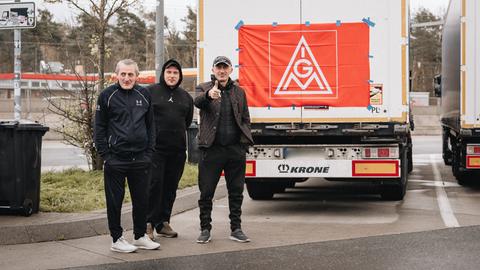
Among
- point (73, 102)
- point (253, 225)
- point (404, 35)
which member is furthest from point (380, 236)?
point (73, 102)

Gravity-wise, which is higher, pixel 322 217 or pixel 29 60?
pixel 29 60

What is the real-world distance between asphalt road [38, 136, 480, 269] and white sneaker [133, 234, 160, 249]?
9 cm

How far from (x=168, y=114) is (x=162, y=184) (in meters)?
0.72

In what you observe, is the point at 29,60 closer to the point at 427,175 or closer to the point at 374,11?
the point at 427,175

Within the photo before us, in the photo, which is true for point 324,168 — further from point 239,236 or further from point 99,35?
point 99,35

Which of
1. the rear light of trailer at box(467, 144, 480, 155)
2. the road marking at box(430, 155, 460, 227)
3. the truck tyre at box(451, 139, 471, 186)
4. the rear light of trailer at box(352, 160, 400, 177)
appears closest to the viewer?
the road marking at box(430, 155, 460, 227)

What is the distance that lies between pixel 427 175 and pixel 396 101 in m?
7.06

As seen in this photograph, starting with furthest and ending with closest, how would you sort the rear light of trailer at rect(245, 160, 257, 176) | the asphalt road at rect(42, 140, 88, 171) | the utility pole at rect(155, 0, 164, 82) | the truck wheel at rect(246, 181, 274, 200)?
the asphalt road at rect(42, 140, 88, 171) < the utility pole at rect(155, 0, 164, 82) < the truck wheel at rect(246, 181, 274, 200) < the rear light of trailer at rect(245, 160, 257, 176)

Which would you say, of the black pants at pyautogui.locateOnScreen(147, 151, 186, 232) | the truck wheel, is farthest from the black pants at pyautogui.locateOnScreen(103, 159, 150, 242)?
the truck wheel

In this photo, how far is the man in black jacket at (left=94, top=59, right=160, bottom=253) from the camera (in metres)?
6.83

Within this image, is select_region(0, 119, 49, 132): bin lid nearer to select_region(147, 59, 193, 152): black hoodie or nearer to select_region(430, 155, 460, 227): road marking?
select_region(147, 59, 193, 152): black hoodie

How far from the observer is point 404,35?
9.07 m

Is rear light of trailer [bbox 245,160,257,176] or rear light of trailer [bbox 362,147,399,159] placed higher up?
rear light of trailer [bbox 362,147,399,159]

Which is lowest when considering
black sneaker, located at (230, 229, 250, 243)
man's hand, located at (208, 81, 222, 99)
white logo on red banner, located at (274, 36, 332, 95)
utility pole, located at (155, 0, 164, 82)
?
black sneaker, located at (230, 229, 250, 243)
